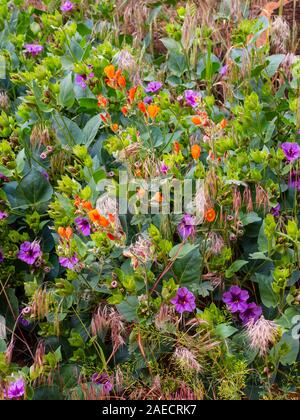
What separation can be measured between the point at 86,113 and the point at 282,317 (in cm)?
119

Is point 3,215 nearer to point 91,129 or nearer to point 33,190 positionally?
point 33,190

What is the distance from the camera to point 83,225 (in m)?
2.58

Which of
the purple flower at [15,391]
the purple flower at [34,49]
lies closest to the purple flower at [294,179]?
the purple flower at [15,391]

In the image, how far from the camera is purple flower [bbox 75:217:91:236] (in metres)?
2.57

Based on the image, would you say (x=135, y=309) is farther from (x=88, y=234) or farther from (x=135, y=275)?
(x=88, y=234)

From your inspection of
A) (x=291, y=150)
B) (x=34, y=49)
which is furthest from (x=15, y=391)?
(x=34, y=49)

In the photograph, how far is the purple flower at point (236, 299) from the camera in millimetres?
2555

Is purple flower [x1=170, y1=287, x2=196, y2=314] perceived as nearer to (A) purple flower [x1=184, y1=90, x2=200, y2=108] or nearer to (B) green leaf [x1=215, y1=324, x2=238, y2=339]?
(B) green leaf [x1=215, y1=324, x2=238, y2=339]

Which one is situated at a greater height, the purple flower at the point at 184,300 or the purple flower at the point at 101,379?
the purple flower at the point at 184,300

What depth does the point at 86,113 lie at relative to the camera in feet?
10.4

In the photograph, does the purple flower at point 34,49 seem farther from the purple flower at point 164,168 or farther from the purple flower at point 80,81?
the purple flower at point 164,168

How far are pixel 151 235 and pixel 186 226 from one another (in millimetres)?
156

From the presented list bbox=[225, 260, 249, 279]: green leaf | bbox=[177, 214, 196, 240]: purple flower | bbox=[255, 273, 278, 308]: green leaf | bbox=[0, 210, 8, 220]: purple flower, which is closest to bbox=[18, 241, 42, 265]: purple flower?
bbox=[0, 210, 8, 220]: purple flower

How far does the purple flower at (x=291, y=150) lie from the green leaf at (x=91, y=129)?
666 mm
